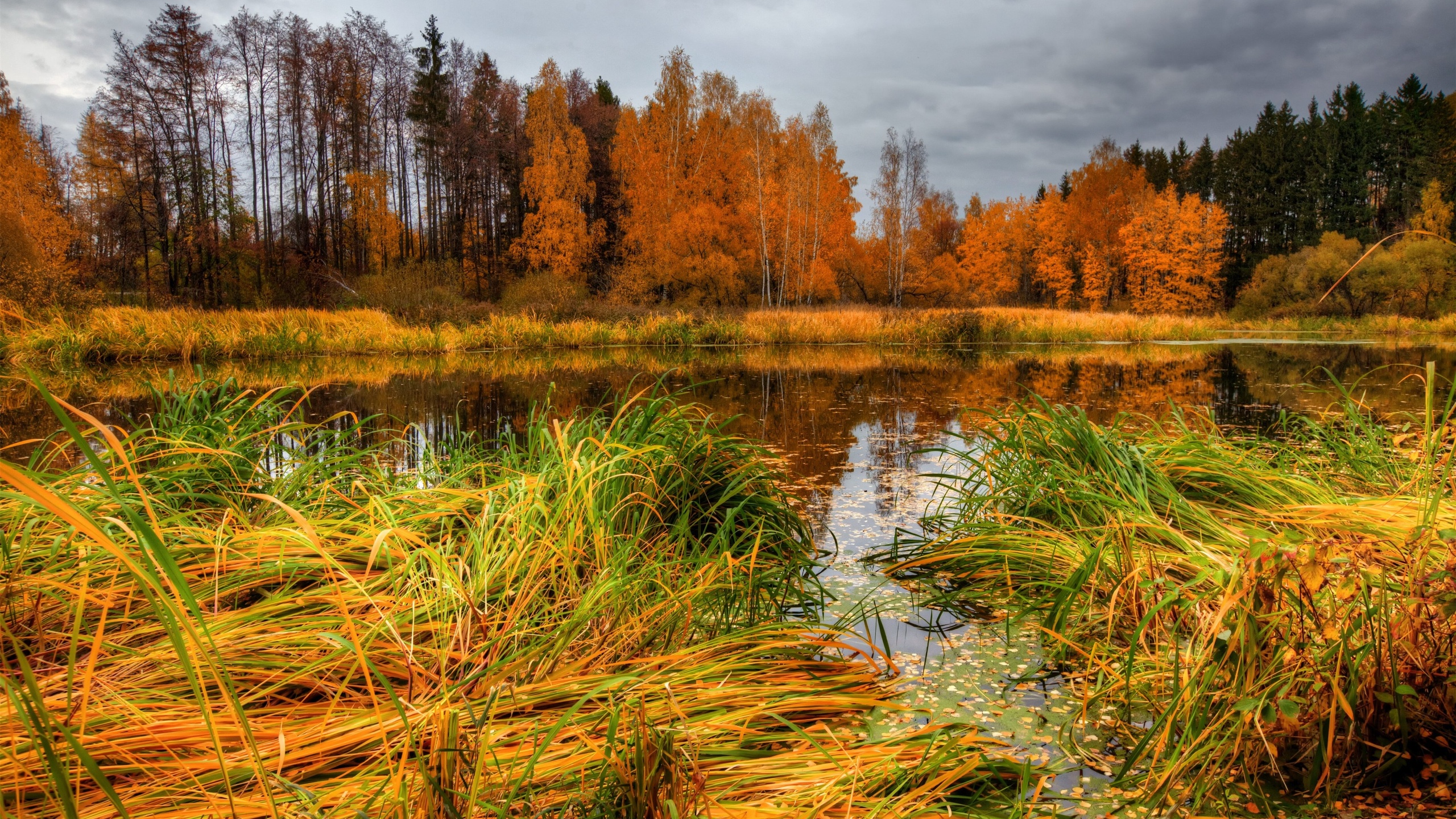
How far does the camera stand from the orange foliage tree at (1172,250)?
33.4 meters

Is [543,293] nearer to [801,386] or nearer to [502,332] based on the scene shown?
[502,332]

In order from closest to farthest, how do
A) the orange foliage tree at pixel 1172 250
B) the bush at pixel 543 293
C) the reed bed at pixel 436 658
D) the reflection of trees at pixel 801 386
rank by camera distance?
the reed bed at pixel 436 658 → the reflection of trees at pixel 801 386 → the bush at pixel 543 293 → the orange foliage tree at pixel 1172 250

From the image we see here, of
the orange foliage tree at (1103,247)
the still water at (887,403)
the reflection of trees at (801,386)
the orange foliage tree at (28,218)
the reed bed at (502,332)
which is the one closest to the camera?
the still water at (887,403)

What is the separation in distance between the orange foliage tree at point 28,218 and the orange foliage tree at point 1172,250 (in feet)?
124

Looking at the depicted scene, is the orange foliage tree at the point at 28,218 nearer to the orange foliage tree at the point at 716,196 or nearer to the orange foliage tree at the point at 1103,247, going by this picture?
the orange foliage tree at the point at 716,196

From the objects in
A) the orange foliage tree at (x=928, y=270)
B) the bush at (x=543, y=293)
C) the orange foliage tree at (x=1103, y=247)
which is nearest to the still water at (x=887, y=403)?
the bush at (x=543, y=293)

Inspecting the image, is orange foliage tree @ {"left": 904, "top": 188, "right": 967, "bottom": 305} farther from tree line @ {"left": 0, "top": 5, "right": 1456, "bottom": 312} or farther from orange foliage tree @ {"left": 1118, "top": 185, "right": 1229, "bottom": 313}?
orange foliage tree @ {"left": 1118, "top": 185, "right": 1229, "bottom": 313}

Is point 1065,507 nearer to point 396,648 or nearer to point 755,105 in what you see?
point 396,648

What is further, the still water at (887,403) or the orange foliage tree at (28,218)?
the orange foliage tree at (28,218)

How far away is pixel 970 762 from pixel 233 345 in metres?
15.6

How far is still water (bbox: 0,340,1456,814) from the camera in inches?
86.4

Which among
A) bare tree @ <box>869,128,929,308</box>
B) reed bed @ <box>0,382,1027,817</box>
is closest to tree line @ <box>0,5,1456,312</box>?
bare tree @ <box>869,128,929,308</box>

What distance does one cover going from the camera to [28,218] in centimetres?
2534

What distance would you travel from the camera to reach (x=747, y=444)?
362 cm
